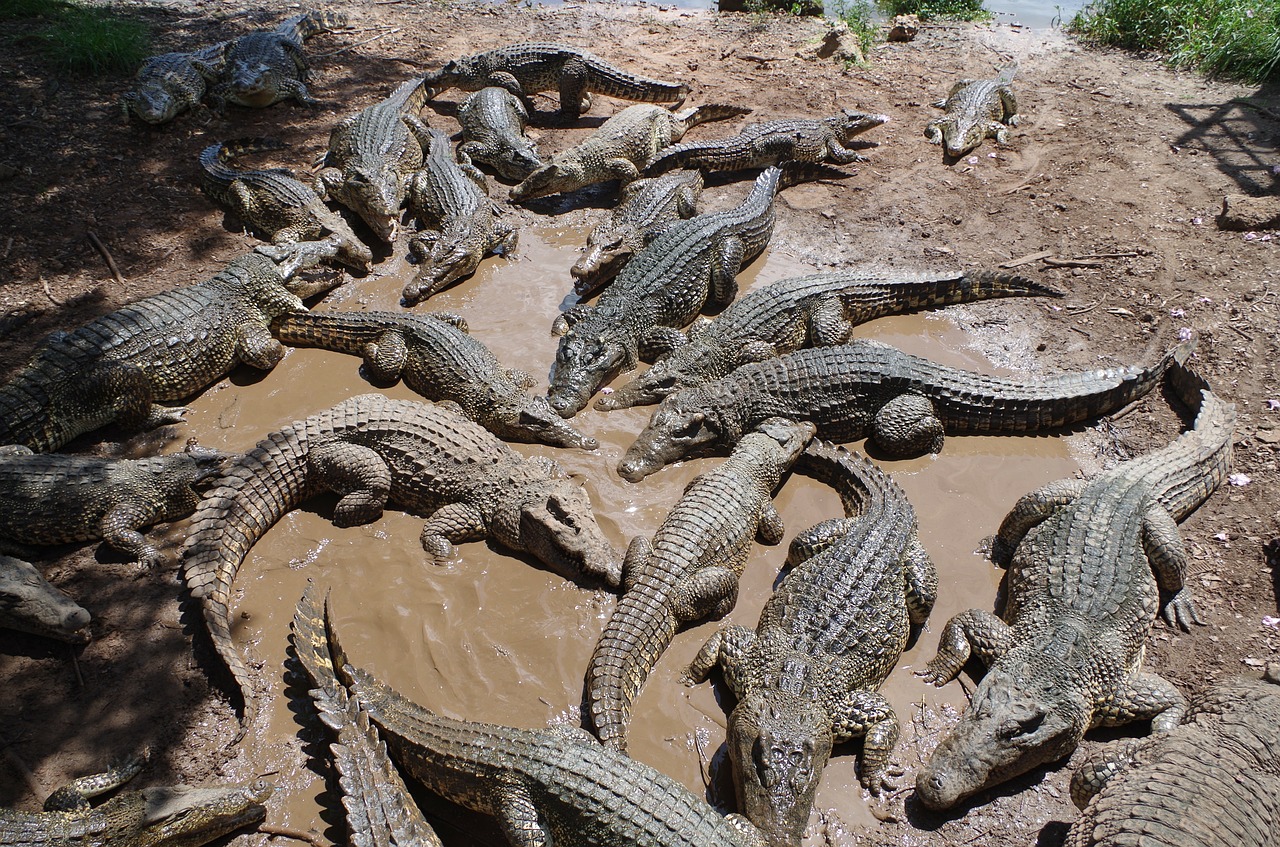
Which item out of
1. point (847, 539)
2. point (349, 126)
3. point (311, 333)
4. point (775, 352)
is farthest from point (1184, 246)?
point (349, 126)

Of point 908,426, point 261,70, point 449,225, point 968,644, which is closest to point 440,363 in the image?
point 449,225

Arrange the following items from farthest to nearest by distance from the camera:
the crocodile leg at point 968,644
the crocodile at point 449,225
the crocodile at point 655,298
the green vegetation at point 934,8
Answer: the green vegetation at point 934,8 < the crocodile at point 449,225 < the crocodile at point 655,298 < the crocodile leg at point 968,644

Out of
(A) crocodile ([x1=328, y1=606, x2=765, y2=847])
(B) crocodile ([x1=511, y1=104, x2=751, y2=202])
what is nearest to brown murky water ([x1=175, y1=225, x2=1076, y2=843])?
(A) crocodile ([x1=328, y1=606, x2=765, y2=847])

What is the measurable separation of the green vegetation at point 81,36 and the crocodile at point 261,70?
3.44 ft

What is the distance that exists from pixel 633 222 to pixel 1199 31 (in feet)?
29.3

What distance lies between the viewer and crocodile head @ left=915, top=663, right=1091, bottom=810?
3.79 meters

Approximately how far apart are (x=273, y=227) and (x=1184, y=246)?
29.4ft

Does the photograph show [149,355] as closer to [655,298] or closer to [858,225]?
[655,298]

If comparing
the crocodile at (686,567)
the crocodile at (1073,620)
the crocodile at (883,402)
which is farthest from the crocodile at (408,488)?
the crocodile at (1073,620)

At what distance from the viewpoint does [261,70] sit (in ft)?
31.8

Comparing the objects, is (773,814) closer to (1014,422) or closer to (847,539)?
(847,539)

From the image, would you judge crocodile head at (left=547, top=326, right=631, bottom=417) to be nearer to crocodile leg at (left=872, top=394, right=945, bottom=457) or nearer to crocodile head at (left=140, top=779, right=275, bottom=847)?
crocodile leg at (left=872, top=394, right=945, bottom=457)

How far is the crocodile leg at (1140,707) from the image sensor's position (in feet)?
13.7

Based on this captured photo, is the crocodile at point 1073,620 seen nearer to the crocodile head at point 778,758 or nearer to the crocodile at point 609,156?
the crocodile head at point 778,758
